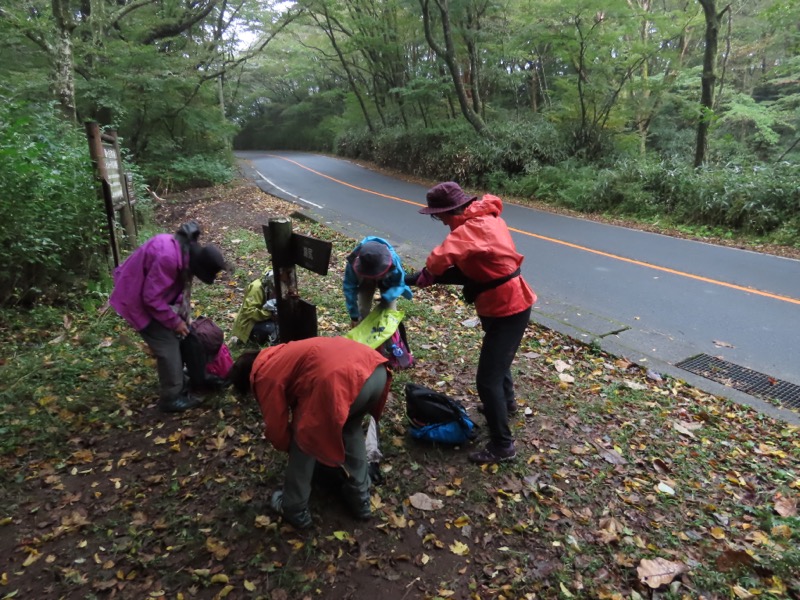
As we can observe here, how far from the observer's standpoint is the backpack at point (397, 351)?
4547 mm

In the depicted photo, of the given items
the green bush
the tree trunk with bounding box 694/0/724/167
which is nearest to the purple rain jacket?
the tree trunk with bounding box 694/0/724/167

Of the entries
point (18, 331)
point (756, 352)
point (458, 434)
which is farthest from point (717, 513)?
point (18, 331)

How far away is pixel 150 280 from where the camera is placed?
142 inches

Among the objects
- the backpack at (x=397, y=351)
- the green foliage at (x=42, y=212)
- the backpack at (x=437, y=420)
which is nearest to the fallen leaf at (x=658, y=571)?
the backpack at (x=437, y=420)

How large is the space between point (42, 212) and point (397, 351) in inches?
165

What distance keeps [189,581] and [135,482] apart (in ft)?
3.36

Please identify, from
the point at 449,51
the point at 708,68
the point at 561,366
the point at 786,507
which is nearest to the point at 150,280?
the point at 561,366

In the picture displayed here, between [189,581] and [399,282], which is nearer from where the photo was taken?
[189,581]

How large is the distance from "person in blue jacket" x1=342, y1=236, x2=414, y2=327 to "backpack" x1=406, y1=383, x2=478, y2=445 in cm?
79

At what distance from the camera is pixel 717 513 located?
3.21 metres

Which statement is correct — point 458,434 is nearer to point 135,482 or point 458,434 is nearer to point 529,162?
point 135,482

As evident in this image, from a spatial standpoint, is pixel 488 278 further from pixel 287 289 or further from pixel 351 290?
pixel 287 289

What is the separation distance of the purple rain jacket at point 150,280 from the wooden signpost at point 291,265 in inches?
27.7

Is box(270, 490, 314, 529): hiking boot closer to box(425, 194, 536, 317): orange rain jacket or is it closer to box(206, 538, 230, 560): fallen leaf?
box(206, 538, 230, 560): fallen leaf
